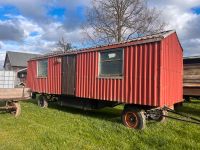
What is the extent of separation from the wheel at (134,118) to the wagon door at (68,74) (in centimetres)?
390

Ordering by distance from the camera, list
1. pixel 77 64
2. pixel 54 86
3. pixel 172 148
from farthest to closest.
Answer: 1. pixel 54 86
2. pixel 77 64
3. pixel 172 148

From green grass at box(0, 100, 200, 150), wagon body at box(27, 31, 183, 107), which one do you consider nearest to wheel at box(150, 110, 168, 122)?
green grass at box(0, 100, 200, 150)

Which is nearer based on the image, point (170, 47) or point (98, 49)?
point (170, 47)

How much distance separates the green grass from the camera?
25.6 ft

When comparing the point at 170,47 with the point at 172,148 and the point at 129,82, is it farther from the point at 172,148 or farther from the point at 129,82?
the point at 172,148

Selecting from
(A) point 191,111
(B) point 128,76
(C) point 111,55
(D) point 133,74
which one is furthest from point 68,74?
(A) point 191,111

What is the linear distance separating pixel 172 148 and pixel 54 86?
8.72 m

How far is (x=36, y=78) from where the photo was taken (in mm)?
16922

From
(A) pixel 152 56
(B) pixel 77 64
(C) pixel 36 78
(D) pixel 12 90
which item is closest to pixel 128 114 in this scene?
(A) pixel 152 56

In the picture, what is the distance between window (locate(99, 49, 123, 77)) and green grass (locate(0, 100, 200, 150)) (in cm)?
198

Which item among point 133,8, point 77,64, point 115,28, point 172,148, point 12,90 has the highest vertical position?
point 133,8

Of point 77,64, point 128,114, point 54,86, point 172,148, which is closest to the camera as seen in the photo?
point 172,148

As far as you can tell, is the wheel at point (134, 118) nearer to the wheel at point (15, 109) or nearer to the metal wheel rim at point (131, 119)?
the metal wheel rim at point (131, 119)

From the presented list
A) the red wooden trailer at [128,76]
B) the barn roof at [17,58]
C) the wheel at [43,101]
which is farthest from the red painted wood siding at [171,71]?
the barn roof at [17,58]
